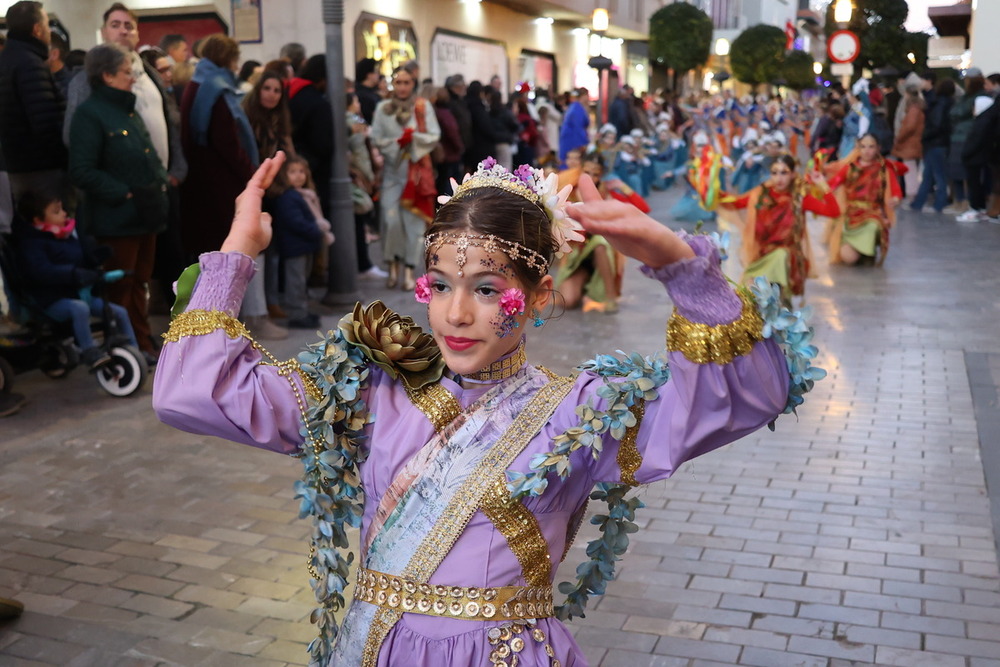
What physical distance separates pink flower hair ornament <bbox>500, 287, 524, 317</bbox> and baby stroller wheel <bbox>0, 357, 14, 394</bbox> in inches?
208

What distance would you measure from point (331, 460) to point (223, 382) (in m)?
0.27

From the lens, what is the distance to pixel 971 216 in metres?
17.0

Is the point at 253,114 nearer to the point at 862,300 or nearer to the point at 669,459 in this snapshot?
the point at 862,300

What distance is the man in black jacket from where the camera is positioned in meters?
7.25

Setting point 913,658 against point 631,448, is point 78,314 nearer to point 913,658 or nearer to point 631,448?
point 913,658

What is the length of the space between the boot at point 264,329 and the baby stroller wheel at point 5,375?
7.04 ft

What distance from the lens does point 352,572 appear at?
4438 mm

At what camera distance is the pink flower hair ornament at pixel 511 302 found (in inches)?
85.3

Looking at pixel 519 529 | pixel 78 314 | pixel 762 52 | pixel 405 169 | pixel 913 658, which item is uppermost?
pixel 762 52

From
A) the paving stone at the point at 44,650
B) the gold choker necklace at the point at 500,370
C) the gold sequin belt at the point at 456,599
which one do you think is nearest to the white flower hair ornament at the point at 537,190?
the gold choker necklace at the point at 500,370

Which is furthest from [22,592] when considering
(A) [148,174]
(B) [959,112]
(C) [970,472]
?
(B) [959,112]

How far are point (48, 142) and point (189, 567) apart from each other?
399cm

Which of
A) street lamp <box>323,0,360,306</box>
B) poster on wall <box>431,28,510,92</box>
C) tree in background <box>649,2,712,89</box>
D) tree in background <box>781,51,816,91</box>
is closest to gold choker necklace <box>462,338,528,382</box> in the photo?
street lamp <box>323,0,360,306</box>

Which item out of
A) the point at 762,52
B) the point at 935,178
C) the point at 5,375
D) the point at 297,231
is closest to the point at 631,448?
the point at 5,375
